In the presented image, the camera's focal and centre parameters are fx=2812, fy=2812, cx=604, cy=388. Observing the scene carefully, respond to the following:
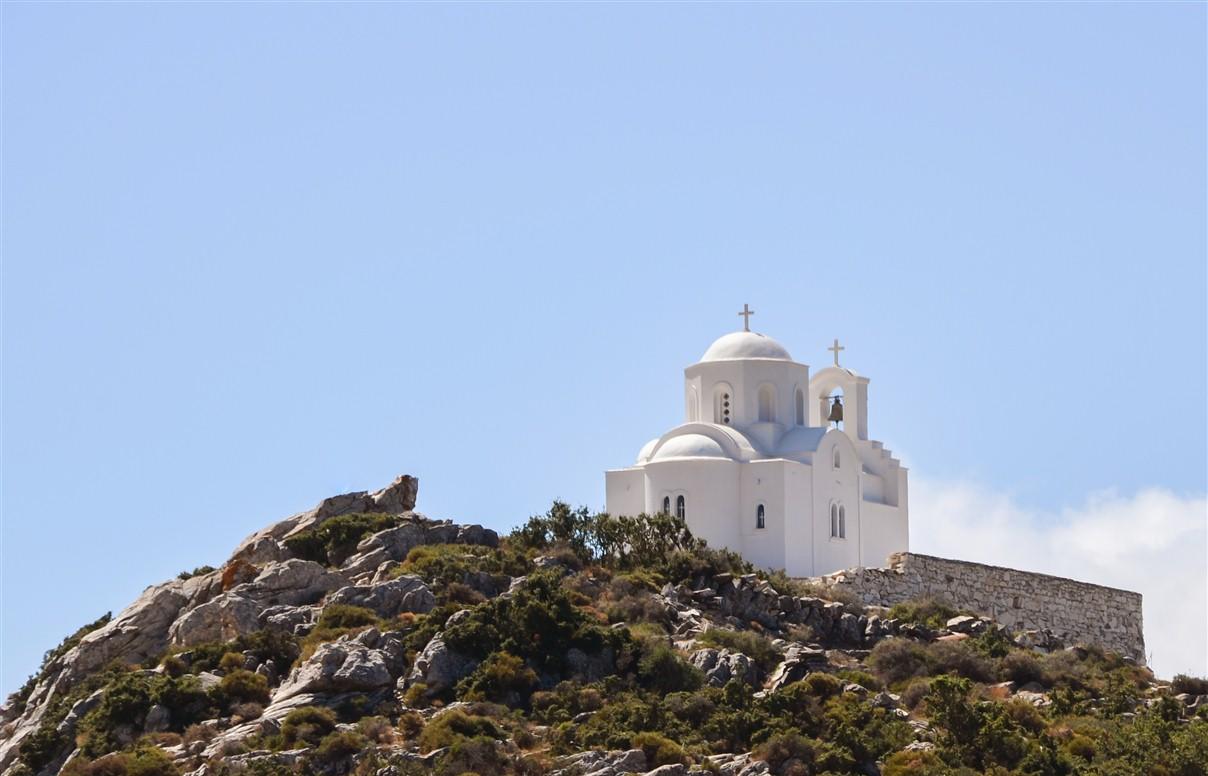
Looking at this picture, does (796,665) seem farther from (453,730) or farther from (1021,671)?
(453,730)

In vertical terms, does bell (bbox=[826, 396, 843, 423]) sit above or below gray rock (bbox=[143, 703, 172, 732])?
above

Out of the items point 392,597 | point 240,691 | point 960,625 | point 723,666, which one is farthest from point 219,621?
point 960,625

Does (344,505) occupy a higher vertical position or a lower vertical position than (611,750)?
higher

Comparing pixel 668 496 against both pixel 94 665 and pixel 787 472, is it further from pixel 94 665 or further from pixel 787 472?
pixel 94 665

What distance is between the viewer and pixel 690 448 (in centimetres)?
7438

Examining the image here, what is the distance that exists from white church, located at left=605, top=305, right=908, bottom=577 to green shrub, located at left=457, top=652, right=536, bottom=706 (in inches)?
623

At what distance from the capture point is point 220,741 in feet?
180

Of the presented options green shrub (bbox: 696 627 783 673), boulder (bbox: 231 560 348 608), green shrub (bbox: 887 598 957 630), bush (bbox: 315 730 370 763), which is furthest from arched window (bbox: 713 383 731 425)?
bush (bbox: 315 730 370 763)

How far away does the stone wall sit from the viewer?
2794 inches

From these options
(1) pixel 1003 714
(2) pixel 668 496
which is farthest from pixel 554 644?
(2) pixel 668 496

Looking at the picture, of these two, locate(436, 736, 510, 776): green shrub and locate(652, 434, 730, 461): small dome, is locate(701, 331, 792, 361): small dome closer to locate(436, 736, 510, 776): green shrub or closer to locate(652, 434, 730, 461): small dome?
locate(652, 434, 730, 461): small dome

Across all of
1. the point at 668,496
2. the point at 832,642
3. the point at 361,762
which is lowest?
the point at 361,762

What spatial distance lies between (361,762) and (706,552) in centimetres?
1570

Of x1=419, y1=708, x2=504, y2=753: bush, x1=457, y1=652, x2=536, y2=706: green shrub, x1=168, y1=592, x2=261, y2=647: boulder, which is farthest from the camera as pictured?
x1=168, y1=592, x2=261, y2=647: boulder
